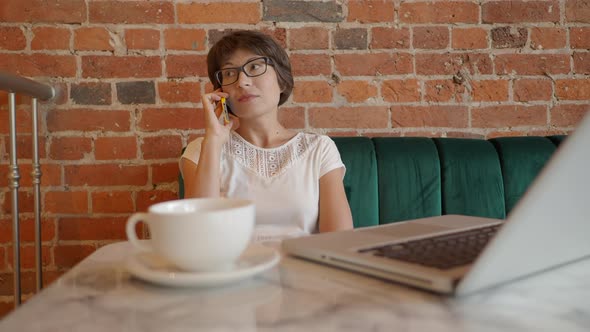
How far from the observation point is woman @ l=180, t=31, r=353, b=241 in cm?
134

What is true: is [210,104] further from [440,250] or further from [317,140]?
[440,250]

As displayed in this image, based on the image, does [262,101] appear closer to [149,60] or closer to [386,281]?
[149,60]

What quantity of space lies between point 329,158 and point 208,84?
0.51m

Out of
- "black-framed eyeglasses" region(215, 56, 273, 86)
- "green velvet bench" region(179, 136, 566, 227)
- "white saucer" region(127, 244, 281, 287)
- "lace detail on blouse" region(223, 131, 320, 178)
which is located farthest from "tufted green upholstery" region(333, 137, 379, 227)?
"white saucer" region(127, 244, 281, 287)

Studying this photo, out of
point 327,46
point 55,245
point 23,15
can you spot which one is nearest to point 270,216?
point 327,46

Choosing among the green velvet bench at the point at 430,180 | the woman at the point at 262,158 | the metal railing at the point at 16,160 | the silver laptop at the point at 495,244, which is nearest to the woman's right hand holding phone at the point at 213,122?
the woman at the point at 262,158

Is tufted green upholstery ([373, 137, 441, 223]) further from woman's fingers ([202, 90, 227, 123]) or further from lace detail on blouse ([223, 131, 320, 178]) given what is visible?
woman's fingers ([202, 90, 227, 123])

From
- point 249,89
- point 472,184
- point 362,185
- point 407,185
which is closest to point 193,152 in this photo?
point 249,89

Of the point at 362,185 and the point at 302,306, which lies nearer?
the point at 302,306

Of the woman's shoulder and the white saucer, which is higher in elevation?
the woman's shoulder

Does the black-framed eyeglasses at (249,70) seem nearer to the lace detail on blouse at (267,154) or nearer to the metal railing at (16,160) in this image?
the lace detail on blouse at (267,154)

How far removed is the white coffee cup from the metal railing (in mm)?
992

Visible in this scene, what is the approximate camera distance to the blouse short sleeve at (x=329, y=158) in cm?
140

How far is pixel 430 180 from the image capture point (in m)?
1.45
